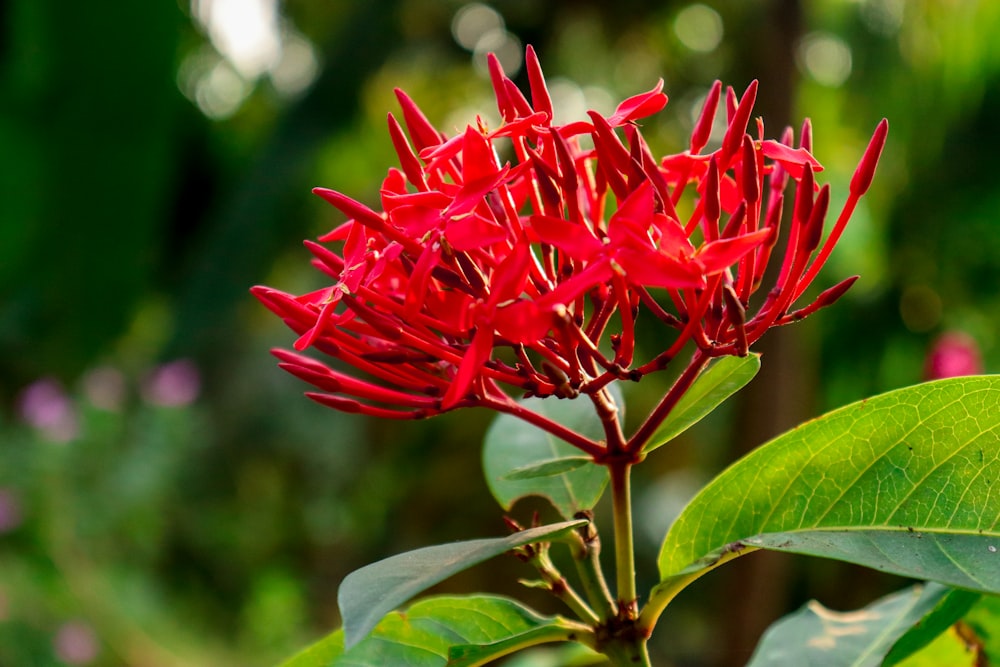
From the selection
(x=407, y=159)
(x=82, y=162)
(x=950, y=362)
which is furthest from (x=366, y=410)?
(x=82, y=162)

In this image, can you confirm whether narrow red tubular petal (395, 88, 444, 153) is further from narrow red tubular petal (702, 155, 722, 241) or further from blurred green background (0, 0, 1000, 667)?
blurred green background (0, 0, 1000, 667)

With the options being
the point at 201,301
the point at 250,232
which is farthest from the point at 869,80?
the point at 201,301

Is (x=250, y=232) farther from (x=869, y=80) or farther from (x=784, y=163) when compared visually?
(x=784, y=163)

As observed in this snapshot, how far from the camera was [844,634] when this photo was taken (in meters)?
0.58

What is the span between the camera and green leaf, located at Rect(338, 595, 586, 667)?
465 millimetres

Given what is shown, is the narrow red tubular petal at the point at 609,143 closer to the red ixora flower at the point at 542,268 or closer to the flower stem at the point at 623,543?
the red ixora flower at the point at 542,268

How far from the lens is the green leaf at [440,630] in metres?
0.47

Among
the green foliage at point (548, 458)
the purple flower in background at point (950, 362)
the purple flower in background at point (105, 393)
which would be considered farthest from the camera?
the purple flower in background at point (105, 393)

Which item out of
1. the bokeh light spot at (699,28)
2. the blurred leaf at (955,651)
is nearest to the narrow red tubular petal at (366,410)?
the blurred leaf at (955,651)

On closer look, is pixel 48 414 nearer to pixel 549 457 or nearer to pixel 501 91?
pixel 549 457

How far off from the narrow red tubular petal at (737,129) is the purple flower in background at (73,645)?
8.76 ft

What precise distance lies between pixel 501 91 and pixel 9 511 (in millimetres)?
3012

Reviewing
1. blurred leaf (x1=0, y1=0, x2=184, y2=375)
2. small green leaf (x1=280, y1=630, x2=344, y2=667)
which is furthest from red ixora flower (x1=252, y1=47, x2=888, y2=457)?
blurred leaf (x1=0, y1=0, x2=184, y2=375)

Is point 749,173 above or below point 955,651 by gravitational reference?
above
